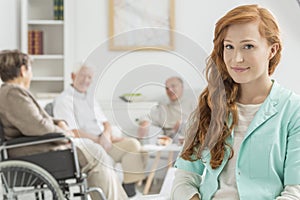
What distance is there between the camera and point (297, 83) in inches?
141

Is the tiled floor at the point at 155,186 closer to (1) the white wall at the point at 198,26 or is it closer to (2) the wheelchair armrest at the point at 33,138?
(1) the white wall at the point at 198,26

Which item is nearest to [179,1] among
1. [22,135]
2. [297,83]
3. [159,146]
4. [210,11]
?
[210,11]

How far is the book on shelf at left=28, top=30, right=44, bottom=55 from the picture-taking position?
360 cm

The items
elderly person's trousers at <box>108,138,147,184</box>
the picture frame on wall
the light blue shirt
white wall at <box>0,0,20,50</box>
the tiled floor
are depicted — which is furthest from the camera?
the picture frame on wall

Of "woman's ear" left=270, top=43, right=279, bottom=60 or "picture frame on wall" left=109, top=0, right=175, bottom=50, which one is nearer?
"woman's ear" left=270, top=43, right=279, bottom=60

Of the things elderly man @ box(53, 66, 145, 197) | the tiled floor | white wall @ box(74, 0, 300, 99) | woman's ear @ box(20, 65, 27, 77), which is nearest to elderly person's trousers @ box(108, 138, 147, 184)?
elderly man @ box(53, 66, 145, 197)

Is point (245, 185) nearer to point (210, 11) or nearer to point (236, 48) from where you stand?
point (236, 48)

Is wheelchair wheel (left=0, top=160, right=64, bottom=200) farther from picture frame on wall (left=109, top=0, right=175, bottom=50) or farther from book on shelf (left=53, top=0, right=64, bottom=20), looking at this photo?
picture frame on wall (left=109, top=0, right=175, bottom=50)

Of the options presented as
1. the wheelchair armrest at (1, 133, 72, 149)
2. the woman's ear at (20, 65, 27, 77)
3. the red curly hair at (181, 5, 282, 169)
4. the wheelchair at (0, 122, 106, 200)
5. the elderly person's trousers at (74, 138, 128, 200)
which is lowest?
the elderly person's trousers at (74, 138, 128, 200)

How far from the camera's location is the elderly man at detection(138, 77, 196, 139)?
1.32 metres

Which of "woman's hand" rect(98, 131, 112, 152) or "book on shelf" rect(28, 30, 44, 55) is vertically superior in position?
"book on shelf" rect(28, 30, 44, 55)

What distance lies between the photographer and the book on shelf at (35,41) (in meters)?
3.60

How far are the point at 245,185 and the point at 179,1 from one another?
2939 millimetres

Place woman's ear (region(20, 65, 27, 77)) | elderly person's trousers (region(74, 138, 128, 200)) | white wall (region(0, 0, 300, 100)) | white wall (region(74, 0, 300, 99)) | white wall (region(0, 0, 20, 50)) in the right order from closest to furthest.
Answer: woman's ear (region(20, 65, 27, 77)), elderly person's trousers (region(74, 138, 128, 200)), white wall (region(0, 0, 20, 50)), white wall (region(0, 0, 300, 100)), white wall (region(74, 0, 300, 99))
